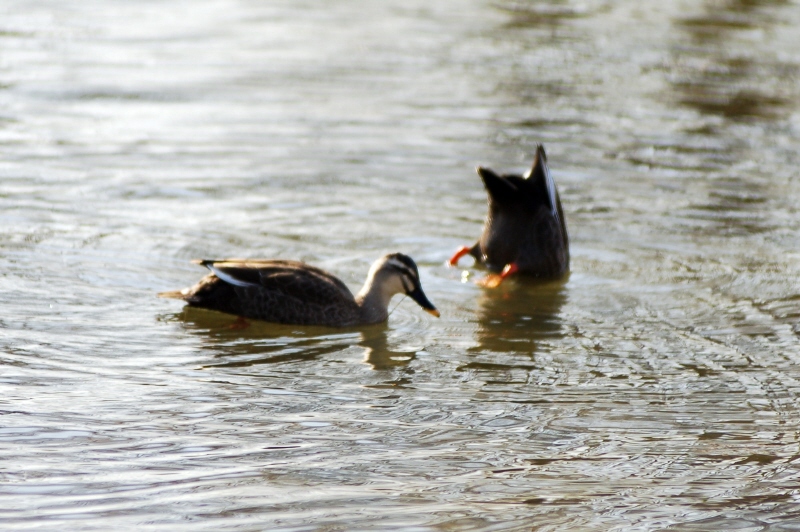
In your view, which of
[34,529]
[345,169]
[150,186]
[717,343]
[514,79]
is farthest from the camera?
[514,79]

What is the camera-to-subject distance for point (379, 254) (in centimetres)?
1019

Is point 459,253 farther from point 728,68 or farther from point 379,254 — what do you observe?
point 728,68

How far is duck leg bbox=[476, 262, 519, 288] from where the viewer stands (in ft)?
32.9

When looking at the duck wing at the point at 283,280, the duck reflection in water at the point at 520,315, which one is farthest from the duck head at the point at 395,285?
the duck reflection in water at the point at 520,315

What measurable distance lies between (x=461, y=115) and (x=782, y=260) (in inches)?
215

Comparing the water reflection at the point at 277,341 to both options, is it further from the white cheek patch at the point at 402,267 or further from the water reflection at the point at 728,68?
the water reflection at the point at 728,68

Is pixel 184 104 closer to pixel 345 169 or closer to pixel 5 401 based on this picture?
pixel 345 169

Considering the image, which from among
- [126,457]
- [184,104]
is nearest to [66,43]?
[184,104]


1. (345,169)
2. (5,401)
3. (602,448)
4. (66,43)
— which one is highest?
(66,43)

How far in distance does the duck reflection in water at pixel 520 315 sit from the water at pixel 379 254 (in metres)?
0.04

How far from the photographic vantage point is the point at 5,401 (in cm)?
679

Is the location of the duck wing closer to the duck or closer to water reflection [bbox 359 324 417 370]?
water reflection [bbox 359 324 417 370]

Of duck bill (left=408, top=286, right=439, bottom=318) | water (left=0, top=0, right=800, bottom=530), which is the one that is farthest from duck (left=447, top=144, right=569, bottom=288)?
duck bill (left=408, top=286, right=439, bottom=318)

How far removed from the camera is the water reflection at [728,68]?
15.9m
